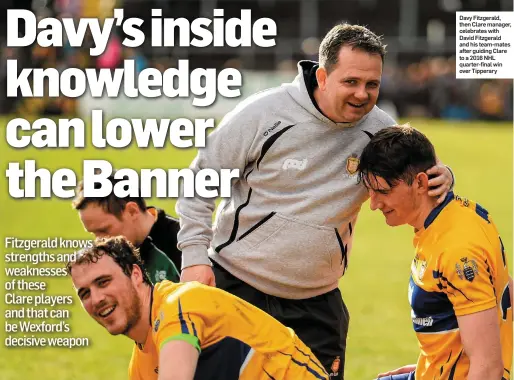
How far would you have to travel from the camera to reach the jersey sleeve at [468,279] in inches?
183

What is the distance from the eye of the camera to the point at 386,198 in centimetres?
503

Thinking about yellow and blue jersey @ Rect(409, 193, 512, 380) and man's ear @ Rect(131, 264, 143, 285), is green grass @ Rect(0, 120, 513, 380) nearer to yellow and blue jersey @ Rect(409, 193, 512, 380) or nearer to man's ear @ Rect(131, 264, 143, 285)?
yellow and blue jersey @ Rect(409, 193, 512, 380)

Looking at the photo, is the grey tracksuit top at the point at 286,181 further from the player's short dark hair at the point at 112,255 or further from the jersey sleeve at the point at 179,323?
the jersey sleeve at the point at 179,323

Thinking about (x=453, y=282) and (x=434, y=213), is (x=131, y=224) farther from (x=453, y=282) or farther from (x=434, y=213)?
(x=453, y=282)

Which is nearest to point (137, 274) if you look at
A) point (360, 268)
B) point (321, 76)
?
point (321, 76)

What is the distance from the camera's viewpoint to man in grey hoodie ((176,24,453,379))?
585 centimetres

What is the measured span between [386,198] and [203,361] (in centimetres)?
118

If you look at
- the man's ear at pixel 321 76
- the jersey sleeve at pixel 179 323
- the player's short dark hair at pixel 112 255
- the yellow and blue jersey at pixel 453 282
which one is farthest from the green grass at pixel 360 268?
the jersey sleeve at pixel 179 323

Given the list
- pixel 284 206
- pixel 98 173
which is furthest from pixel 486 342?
pixel 98 173

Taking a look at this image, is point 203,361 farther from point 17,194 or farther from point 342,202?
point 17,194

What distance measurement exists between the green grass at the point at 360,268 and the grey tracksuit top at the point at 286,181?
3.01m

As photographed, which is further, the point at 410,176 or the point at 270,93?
the point at 270,93
